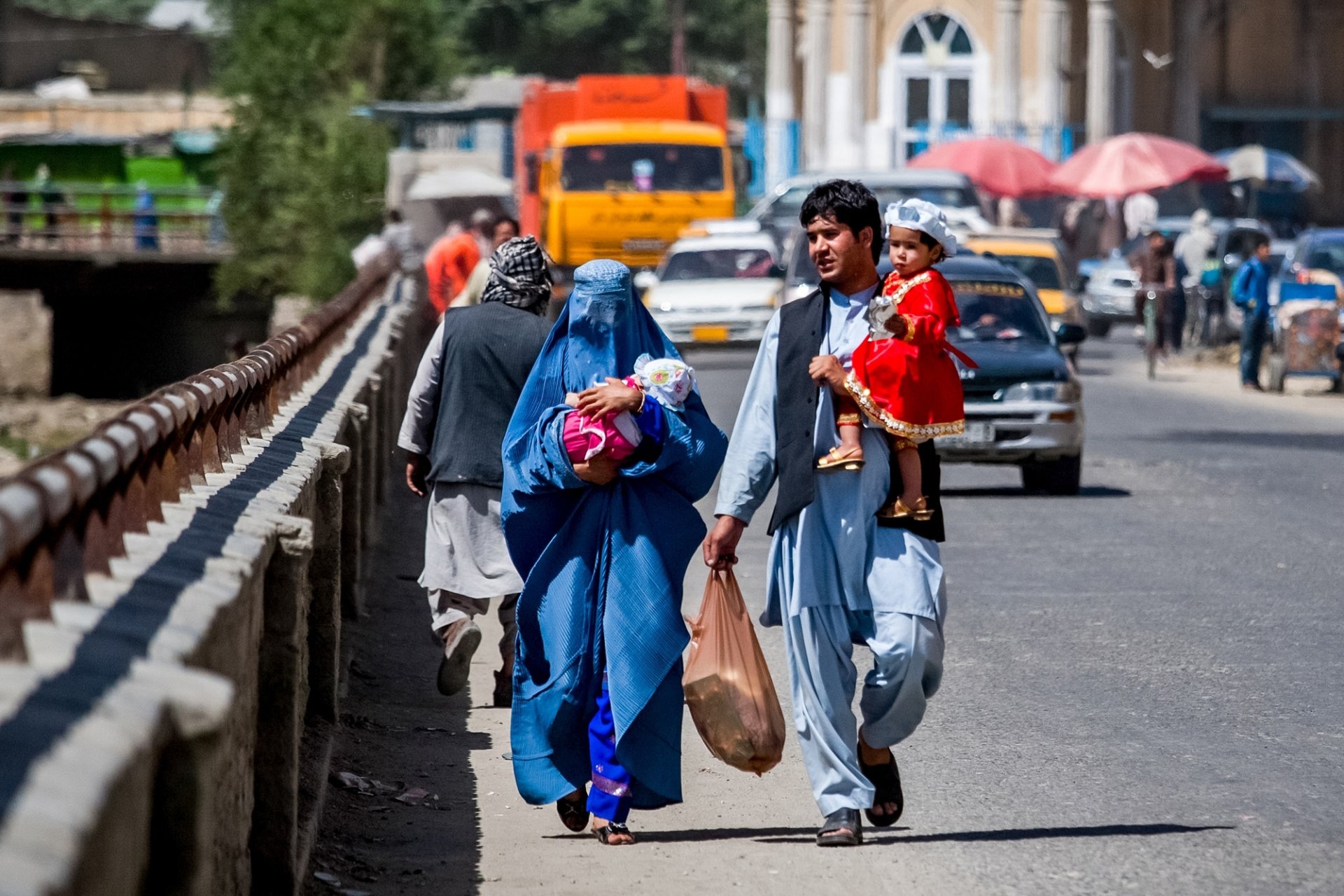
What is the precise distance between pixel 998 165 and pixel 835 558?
34.7m

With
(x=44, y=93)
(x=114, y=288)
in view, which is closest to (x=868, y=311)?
(x=114, y=288)

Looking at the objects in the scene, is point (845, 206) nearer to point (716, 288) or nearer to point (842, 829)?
point (842, 829)

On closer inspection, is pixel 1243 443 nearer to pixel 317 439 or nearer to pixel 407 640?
pixel 407 640

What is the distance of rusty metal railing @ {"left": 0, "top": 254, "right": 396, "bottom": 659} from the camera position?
3053 millimetres

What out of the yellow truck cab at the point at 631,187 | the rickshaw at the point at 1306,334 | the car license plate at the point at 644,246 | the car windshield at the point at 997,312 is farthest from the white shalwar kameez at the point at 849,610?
the car license plate at the point at 644,246

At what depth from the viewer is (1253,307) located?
24656mm

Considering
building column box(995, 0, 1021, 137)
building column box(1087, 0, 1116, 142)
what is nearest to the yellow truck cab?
building column box(995, 0, 1021, 137)

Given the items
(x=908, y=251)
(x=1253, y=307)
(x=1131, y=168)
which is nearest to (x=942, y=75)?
(x=1131, y=168)

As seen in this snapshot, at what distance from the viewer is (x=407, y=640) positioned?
395 inches

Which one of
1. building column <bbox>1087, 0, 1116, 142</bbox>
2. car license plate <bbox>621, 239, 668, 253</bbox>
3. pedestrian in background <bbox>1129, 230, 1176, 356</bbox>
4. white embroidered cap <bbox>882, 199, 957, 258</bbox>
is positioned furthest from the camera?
building column <bbox>1087, 0, 1116, 142</bbox>

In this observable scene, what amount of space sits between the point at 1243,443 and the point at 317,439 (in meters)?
12.5

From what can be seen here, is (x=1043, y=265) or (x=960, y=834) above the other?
(x=1043, y=265)

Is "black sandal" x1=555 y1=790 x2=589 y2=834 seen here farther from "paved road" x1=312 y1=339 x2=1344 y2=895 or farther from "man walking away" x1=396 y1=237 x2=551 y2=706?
"man walking away" x1=396 y1=237 x2=551 y2=706

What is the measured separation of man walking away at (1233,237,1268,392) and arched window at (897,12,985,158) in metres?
26.4
